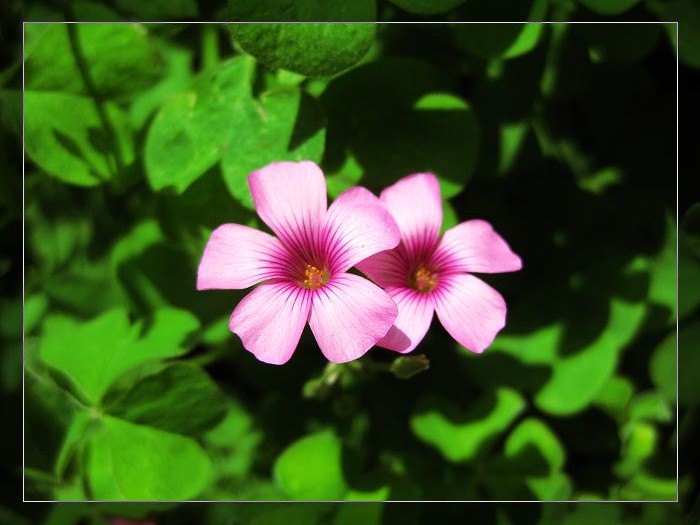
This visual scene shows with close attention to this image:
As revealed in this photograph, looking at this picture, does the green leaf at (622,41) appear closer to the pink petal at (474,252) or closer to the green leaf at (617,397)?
the pink petal at (474,252)

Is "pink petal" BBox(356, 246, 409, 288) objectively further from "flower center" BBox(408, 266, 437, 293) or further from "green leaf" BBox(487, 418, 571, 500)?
"green leaf" BBox(487, 418, 571, 500)

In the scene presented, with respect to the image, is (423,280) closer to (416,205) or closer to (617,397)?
(416,205)

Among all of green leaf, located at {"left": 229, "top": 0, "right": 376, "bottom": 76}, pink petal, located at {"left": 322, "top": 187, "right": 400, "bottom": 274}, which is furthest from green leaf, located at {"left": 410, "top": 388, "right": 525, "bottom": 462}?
green leaf, located at {"left": 229, "top": 0, "right": 376, "bottom": 76}

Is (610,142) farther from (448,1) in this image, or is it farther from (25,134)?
(25,134)

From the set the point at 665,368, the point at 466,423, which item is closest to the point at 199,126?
the point at 466,423

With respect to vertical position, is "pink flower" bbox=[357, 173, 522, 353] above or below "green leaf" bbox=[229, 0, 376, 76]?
below
